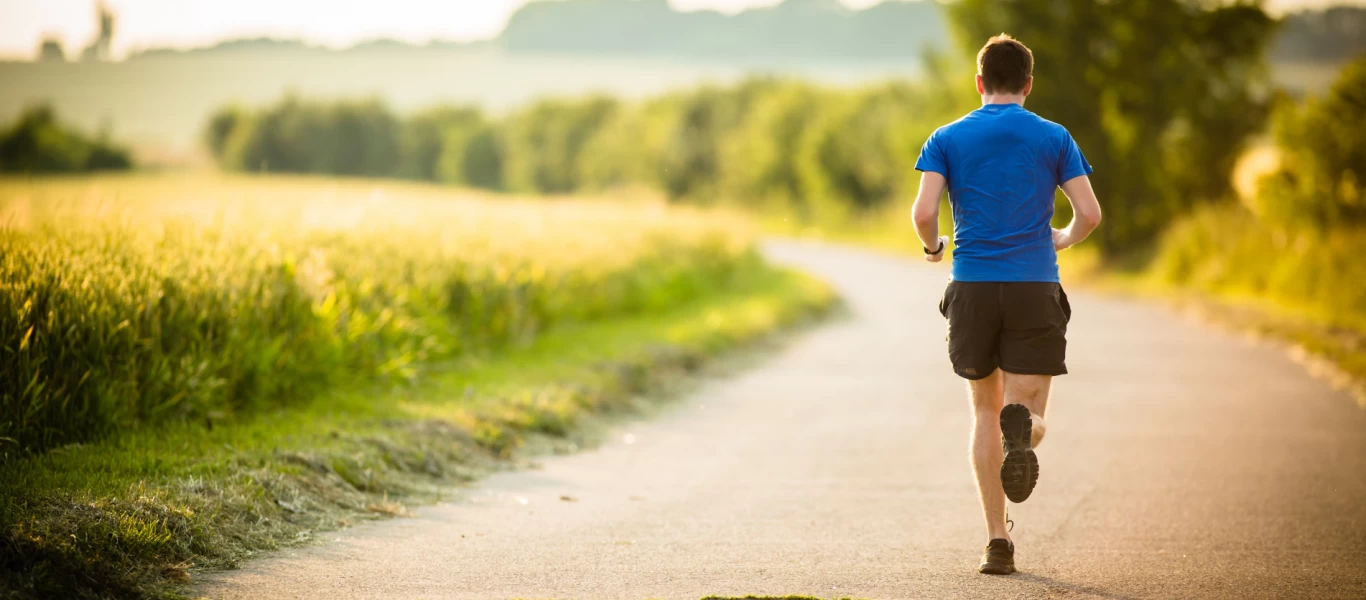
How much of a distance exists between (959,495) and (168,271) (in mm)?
5350

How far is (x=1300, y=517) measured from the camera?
22.1 feet

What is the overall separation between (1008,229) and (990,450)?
1.00 metres

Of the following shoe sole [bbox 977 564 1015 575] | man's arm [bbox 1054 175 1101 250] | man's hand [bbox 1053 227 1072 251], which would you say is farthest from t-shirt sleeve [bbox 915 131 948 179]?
shoe sole [bbox 977 564 1015 575]

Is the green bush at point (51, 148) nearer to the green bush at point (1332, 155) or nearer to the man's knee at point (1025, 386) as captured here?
the green bush at point (1332, 155)

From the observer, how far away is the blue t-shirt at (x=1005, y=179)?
17.2 feet

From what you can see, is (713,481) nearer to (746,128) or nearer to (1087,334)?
(1087,334)

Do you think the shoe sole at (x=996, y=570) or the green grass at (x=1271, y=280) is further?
the green grass at (x=1271, y=280)

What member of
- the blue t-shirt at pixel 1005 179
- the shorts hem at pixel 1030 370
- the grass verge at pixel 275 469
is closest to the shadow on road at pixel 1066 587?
the shorts hem at pixel 1030 370

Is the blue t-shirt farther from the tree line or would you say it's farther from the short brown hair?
the tree line

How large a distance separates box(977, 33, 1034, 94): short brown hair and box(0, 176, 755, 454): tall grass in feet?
17.1

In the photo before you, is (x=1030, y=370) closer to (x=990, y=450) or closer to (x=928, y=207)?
(x=990, y=450)

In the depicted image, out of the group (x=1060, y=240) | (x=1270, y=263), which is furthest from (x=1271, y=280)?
(x=1060, y=240)

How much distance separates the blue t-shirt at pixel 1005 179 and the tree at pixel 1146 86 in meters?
25.1

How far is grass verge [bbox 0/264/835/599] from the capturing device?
4.96m
